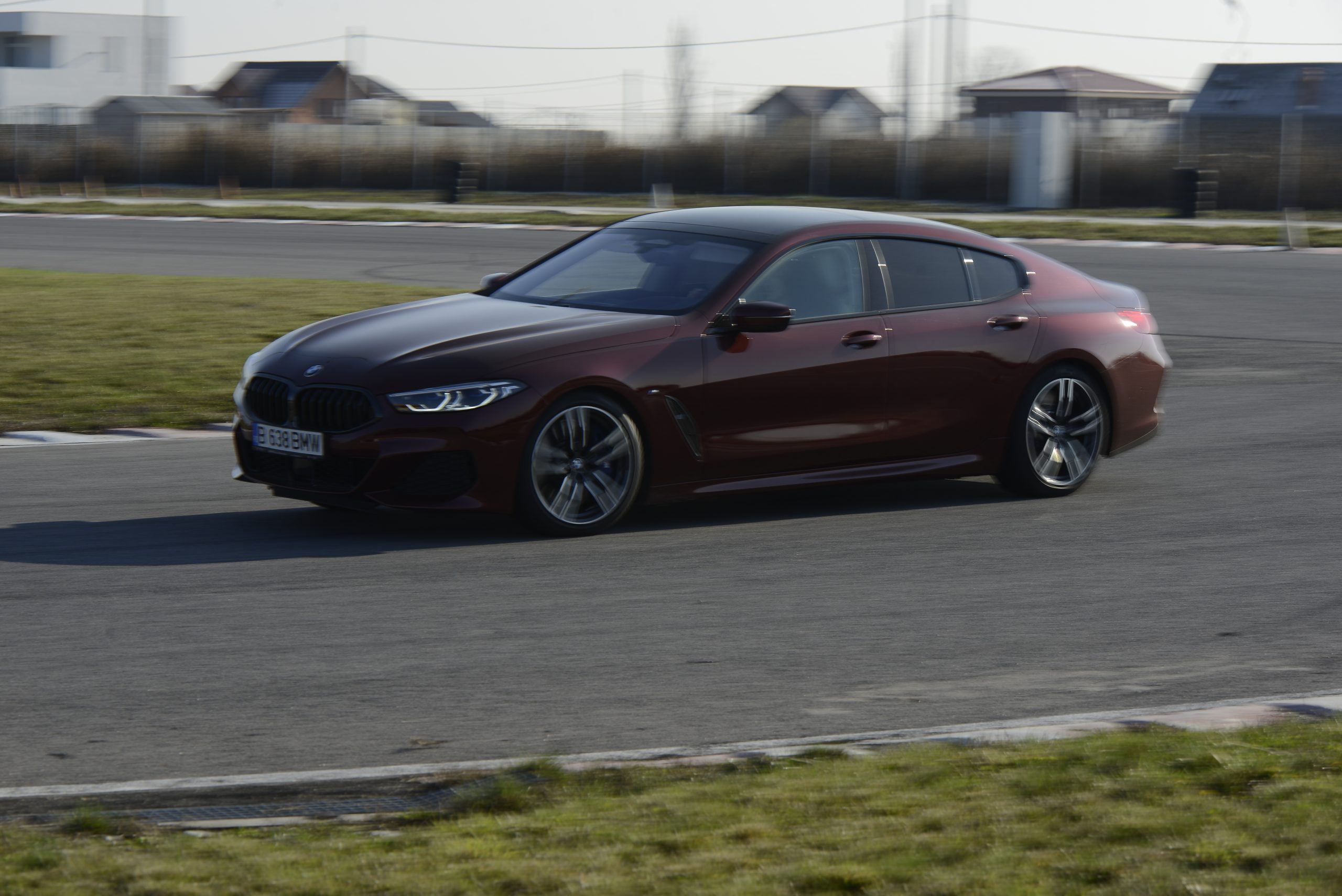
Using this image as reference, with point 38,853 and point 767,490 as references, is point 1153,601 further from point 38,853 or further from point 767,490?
point 38,853

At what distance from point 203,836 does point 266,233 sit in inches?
1218

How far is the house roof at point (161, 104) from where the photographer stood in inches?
3292

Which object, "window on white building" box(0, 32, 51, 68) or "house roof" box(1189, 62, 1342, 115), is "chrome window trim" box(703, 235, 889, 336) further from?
"window on white building" box(0, 32, 51, 68)

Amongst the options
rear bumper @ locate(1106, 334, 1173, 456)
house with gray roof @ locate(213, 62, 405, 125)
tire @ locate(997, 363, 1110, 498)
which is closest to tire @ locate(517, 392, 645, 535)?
tire @ locate(997, 363, 1110, 498)

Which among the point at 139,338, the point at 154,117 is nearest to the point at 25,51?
the point at 154,117

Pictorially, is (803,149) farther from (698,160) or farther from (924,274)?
(924,274)

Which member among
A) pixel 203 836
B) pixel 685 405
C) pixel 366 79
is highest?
pixel 366 79

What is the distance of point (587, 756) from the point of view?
4926mm

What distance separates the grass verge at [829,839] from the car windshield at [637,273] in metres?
4.05

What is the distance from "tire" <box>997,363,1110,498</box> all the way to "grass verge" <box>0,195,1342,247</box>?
1969 cm

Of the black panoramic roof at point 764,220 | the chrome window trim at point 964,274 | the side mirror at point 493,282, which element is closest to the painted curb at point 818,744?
the chrome window trim at point 964,274

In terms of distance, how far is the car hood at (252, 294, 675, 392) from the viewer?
7.76 m

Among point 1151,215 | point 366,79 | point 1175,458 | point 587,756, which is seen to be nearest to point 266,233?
point 1151,215

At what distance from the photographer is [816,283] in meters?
8.76
